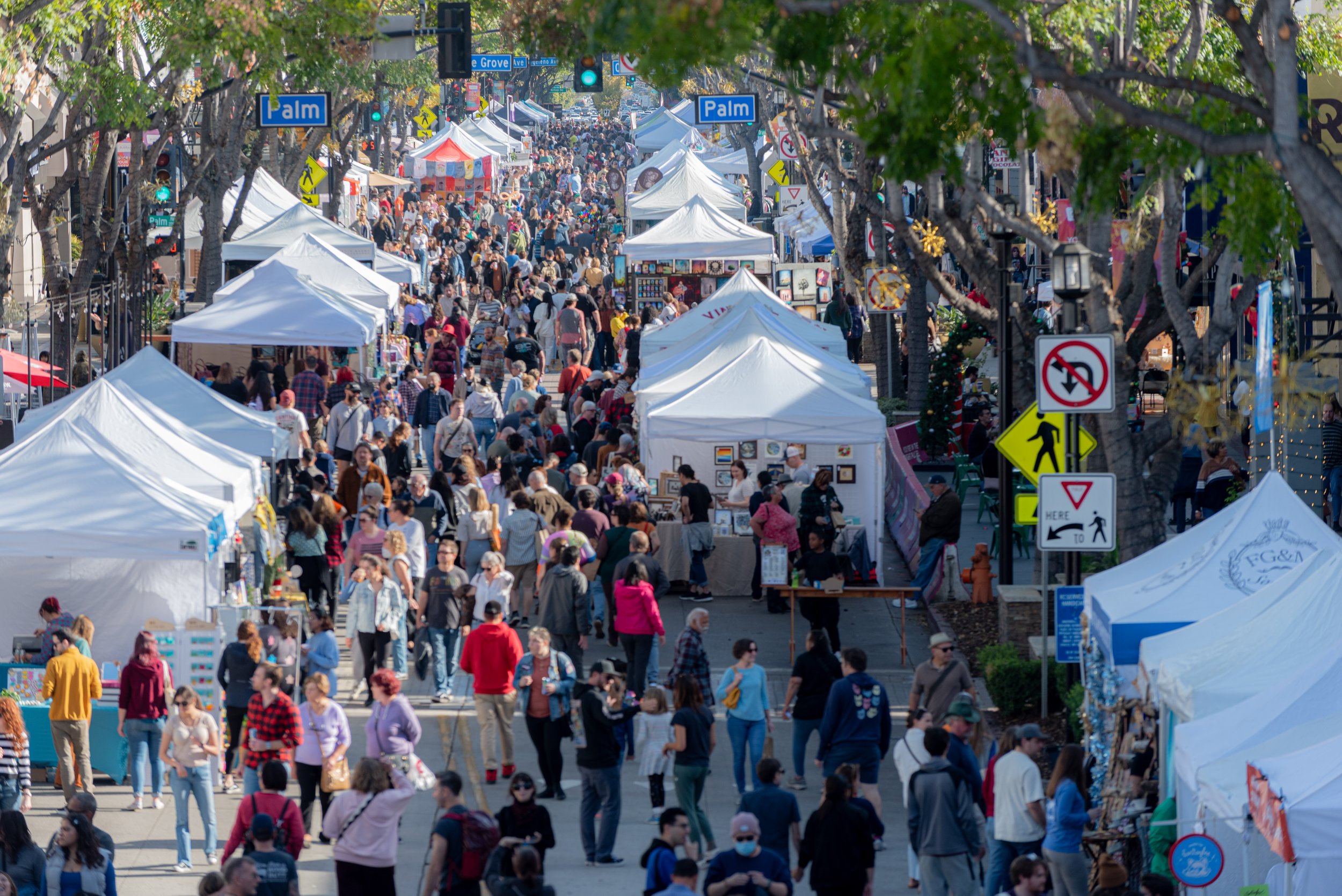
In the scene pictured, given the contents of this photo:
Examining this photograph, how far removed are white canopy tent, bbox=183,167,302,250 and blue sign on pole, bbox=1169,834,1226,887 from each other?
29.3 m

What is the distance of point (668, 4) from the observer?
8688 mm

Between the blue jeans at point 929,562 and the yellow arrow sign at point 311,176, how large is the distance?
23994 mm

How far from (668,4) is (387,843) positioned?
475 cm

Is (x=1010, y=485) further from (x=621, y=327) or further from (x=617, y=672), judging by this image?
(x=621, y=327)

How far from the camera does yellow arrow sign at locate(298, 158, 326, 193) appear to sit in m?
39.9

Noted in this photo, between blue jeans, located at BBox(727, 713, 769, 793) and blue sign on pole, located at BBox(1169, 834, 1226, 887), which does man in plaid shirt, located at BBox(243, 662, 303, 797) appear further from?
blue sign on pole, located at BBox(1169, 834, 1226, 887)

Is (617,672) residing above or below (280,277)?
below

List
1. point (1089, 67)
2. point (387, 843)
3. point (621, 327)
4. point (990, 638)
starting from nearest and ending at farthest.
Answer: point (387, 843), point (1089, 67), point (990, 638), point (621, 327)

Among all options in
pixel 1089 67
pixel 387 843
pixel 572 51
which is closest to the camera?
pixel 387 843

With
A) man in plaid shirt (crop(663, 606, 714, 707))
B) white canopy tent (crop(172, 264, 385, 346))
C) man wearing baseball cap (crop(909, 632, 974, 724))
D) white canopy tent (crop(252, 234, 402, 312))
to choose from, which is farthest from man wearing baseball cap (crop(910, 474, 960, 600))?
white canopy tent (crop(252, 234, 402, 312))

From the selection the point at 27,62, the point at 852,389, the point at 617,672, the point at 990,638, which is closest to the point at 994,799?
the point at 617,672

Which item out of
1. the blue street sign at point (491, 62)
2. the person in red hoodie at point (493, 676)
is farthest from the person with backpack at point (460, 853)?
the blue street sign at point (491, 62)

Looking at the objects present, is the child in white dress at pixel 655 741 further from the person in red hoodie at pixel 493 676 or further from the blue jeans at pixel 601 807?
the person in red hoodie at pixel 493 676

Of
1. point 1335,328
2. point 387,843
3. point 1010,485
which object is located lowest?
point 387,843
